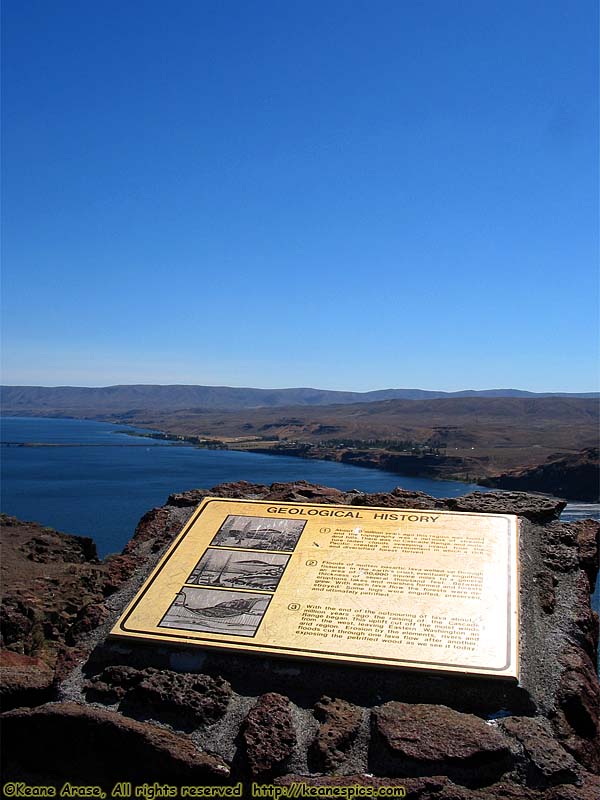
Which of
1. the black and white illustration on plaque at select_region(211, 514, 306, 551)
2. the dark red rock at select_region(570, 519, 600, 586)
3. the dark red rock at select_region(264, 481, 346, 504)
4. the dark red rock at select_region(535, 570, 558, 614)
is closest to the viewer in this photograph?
the dark red rock at select_region(535, 570, 558, 614)

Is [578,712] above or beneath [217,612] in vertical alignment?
beneath

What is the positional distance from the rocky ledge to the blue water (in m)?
20.1

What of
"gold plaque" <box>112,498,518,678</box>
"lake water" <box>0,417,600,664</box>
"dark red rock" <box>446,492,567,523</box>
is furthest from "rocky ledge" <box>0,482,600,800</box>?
"lake water" <box>0,417,600,664</box>

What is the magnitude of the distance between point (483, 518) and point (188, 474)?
43732mm

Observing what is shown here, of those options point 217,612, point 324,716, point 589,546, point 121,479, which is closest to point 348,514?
point 217,612

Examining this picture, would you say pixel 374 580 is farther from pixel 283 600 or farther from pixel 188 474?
pixel 188 474

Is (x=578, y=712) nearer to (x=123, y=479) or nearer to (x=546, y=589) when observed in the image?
(x=546, y=589)

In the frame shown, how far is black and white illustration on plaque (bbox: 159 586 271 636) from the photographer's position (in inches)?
150

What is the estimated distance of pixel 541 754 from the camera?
305 cm

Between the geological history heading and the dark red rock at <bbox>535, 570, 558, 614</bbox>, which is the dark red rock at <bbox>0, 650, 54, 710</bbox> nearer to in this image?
the geological history heading

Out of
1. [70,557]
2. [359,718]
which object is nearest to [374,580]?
[359,718]

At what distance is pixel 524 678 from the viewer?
340 cm

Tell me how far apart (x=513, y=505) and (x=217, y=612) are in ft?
7.52

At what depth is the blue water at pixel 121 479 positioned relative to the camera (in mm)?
29606
